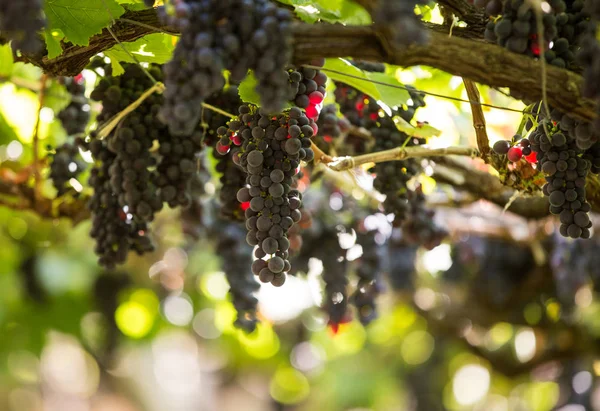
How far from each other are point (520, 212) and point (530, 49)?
1305mm

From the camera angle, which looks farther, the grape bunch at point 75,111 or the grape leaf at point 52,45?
the grape bunch at point 75,111

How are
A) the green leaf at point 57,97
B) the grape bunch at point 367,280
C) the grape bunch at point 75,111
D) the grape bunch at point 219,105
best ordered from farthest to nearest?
1. the grape bunch at point 367,280
2. the green leaf at point 57,97
3. the grape bunch at point 75,111
4. the grape bunch at point 219,105

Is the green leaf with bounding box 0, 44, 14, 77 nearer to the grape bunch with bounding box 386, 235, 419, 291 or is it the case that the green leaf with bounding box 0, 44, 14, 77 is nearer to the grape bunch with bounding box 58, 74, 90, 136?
the grape bunch with bounding box 58, 74, 90, 136

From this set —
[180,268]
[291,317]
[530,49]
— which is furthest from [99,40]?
[291,317]

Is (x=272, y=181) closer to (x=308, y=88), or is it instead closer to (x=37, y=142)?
(x=308, y=88)

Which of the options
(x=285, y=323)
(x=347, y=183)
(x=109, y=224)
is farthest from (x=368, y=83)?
(x=285, y=323)

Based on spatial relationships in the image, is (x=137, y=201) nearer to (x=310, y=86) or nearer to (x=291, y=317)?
(x=310, y=86)

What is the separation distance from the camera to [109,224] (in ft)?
6.15

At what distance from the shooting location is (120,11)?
1349 millimetres

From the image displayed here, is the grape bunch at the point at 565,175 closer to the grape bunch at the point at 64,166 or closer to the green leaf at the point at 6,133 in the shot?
the grape bunch at the point at 64,166

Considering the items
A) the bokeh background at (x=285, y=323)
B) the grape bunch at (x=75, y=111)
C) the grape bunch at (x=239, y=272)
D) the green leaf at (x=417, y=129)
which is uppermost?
the green leaf at (x=417, y=129)

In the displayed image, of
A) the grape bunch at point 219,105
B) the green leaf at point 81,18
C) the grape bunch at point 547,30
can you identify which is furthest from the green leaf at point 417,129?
the green leaf at point 81,18

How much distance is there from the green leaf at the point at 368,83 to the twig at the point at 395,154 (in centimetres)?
17

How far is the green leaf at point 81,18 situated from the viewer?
1372 mm
